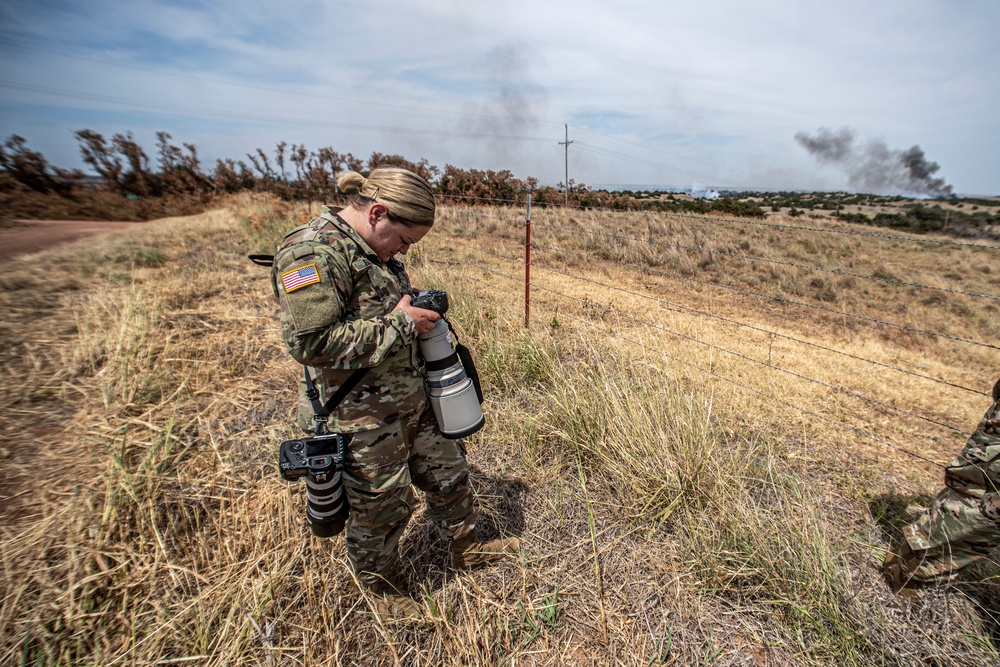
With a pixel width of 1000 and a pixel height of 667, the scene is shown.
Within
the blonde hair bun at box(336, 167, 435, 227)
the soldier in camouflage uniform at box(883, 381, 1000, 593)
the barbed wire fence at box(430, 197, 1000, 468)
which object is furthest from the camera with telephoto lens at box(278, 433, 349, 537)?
the soldier in camouflage uniform at box(883, 381, 1000, 593)

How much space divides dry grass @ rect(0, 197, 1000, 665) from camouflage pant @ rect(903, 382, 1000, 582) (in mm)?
249

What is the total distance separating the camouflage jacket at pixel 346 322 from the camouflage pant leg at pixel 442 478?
199 millimetres

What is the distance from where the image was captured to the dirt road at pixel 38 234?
598cm

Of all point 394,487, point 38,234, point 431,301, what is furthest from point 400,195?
point 38,234

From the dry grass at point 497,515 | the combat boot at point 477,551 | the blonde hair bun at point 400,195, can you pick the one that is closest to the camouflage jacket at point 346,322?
the blonde hair bun at point 400,195

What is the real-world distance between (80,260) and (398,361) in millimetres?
6106

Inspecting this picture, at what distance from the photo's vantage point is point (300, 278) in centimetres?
120

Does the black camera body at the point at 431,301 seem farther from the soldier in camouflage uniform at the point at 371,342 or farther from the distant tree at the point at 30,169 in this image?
the distant tree at the point at 30,169

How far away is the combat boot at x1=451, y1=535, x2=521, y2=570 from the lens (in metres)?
1.86

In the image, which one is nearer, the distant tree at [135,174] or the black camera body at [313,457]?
the black camera body at [313,457]

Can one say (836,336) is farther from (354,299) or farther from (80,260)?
(80,260)

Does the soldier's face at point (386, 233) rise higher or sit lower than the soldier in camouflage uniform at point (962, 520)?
higher

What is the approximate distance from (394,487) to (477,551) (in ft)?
2.14

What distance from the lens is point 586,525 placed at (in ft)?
6.84
